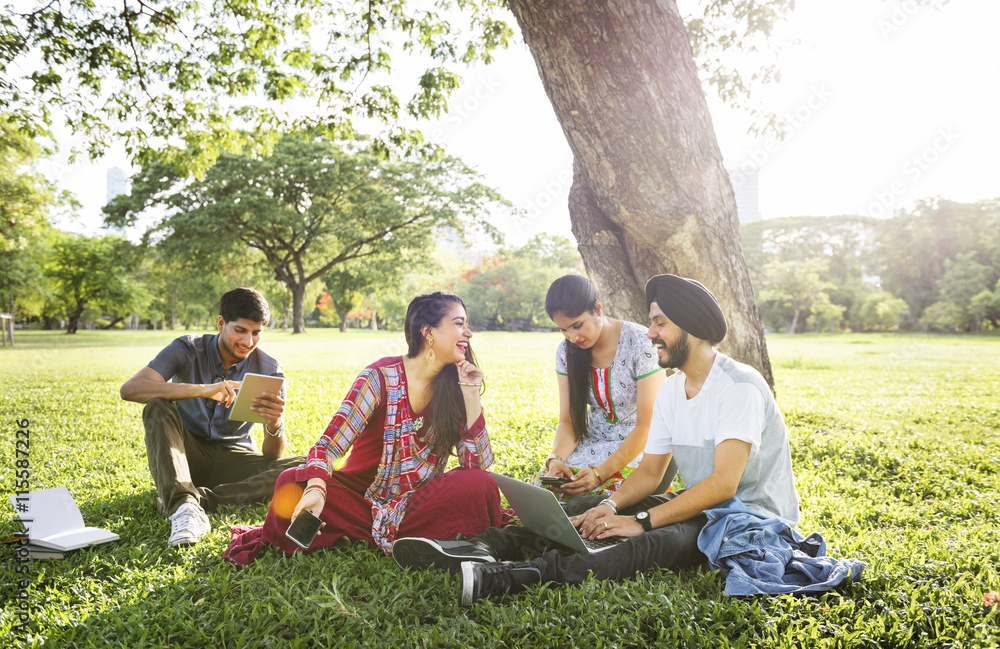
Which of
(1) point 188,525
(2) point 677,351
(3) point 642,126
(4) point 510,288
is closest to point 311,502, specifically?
(1) point 188,525

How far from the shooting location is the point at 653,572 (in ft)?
9.34

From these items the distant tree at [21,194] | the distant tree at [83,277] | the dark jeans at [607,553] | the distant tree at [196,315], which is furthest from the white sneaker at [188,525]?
the distant tree at [196,315]

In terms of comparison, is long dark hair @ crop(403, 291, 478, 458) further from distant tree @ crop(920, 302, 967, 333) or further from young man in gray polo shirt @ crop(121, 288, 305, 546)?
distant tree @ crop(920, 302, 967, 333)

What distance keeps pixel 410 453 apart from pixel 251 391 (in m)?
1.19

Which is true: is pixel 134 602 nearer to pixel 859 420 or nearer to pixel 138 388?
pixel 138 388

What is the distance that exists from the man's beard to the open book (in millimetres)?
3154

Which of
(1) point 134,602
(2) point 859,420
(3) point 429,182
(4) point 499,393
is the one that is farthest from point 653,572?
(3) point 429,182

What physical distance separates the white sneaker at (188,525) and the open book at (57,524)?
320mm

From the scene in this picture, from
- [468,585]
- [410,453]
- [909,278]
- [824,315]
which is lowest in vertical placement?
[468,585]

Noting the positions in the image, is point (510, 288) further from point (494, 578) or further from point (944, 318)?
point (494, 578)

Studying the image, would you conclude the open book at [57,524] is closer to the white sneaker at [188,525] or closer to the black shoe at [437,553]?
the white sneaker at [188,525]

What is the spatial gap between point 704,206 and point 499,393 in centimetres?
592

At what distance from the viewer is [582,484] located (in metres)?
3.48

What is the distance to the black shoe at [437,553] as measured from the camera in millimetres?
2719
